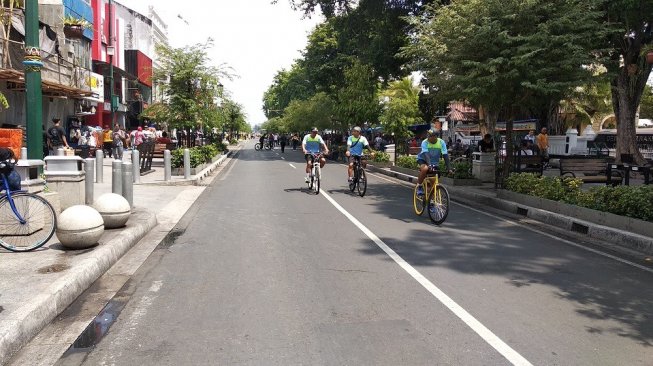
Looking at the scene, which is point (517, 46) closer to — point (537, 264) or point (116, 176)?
point (537, 264)

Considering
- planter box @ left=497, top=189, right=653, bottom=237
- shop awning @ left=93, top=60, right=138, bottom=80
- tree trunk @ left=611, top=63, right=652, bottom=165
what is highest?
shop awning @ left=93, top=60, right=138, bottom=80

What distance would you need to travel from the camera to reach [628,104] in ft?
69.4

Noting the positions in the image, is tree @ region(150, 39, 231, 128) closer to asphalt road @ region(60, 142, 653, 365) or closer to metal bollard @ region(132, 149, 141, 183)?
metal bollard @ region(132, 149, 141, 183)

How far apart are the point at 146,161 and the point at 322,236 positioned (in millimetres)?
12669

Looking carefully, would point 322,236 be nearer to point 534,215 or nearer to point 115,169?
point 115,169

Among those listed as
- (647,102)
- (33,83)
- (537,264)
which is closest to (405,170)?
(537,264)

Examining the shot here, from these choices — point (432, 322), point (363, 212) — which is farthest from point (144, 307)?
point (363, 212)

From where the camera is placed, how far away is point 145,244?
8.05 meters

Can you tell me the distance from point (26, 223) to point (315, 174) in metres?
8.84

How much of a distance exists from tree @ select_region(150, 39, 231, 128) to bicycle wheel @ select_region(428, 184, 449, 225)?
46.1 ft

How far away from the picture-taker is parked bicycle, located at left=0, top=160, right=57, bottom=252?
6.58 meters

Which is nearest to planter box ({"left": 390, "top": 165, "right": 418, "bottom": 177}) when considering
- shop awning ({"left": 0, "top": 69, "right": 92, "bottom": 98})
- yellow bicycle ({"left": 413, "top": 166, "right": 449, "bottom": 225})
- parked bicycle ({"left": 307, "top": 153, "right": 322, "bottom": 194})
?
parked bicycle ({"left": 307, "top": 153, "right": 322, "bottom": 194})

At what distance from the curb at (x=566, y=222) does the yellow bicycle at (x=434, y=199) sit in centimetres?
223

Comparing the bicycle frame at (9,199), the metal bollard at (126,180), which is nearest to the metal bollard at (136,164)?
the metal bollard at (126,180)
